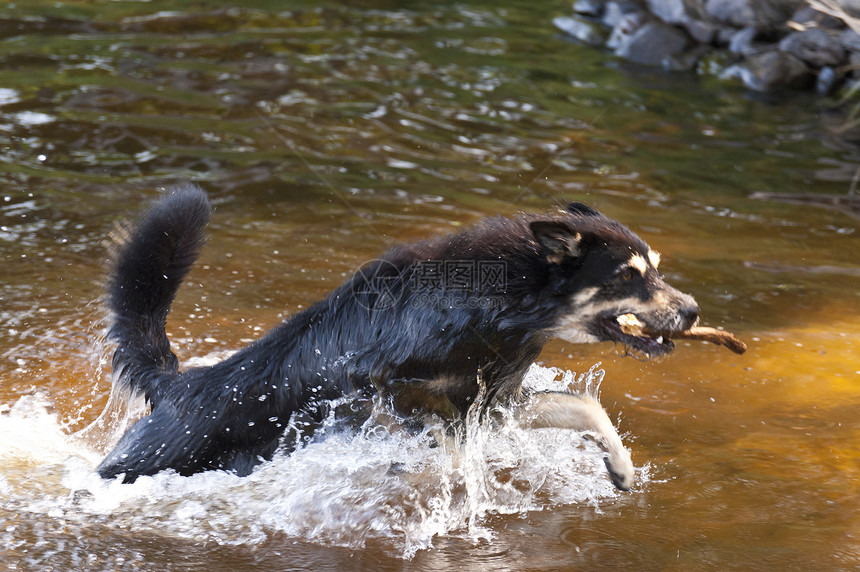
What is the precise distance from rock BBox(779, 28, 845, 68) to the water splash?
10.1 m

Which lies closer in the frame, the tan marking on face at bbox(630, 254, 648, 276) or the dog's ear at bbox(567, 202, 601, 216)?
the tan marking on face at bbox(630, 254, 648, 276)

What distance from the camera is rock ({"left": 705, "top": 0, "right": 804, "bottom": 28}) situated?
13781mm

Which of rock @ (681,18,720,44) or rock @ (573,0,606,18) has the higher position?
rock @ (681,18,720,44)

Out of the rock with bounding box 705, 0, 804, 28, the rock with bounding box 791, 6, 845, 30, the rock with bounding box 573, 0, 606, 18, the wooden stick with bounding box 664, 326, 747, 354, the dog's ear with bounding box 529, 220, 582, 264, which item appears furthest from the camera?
the rock with bounding box 573, 0, 606, 18

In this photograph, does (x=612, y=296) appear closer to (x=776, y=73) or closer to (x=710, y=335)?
(x=710, y=335)

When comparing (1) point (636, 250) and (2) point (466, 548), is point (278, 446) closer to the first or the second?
(2) point (466, 548)

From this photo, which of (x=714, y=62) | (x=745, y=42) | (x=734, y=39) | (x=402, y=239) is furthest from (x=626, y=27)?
(x=402, y=239)

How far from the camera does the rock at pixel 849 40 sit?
39.6 feet

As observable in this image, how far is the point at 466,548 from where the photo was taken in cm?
452

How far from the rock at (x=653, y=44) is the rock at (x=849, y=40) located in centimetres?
261

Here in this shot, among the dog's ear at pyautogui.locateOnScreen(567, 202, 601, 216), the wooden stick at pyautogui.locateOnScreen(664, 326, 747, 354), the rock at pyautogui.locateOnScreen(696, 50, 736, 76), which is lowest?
the rock at pyautogui.locateOnScreen(696, 50, 736, 76)

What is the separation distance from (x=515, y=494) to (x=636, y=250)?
1.45 metres

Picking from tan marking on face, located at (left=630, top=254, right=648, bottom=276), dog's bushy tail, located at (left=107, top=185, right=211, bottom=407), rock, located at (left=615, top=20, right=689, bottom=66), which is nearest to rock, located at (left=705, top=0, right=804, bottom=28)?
rock, located at (left=615, top=20, right=689, bottom=66)

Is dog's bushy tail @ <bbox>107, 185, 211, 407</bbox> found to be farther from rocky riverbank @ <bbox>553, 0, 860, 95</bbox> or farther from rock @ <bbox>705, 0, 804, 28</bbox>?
rock @ <bbox>705, 0, 804, 28</bbox>
